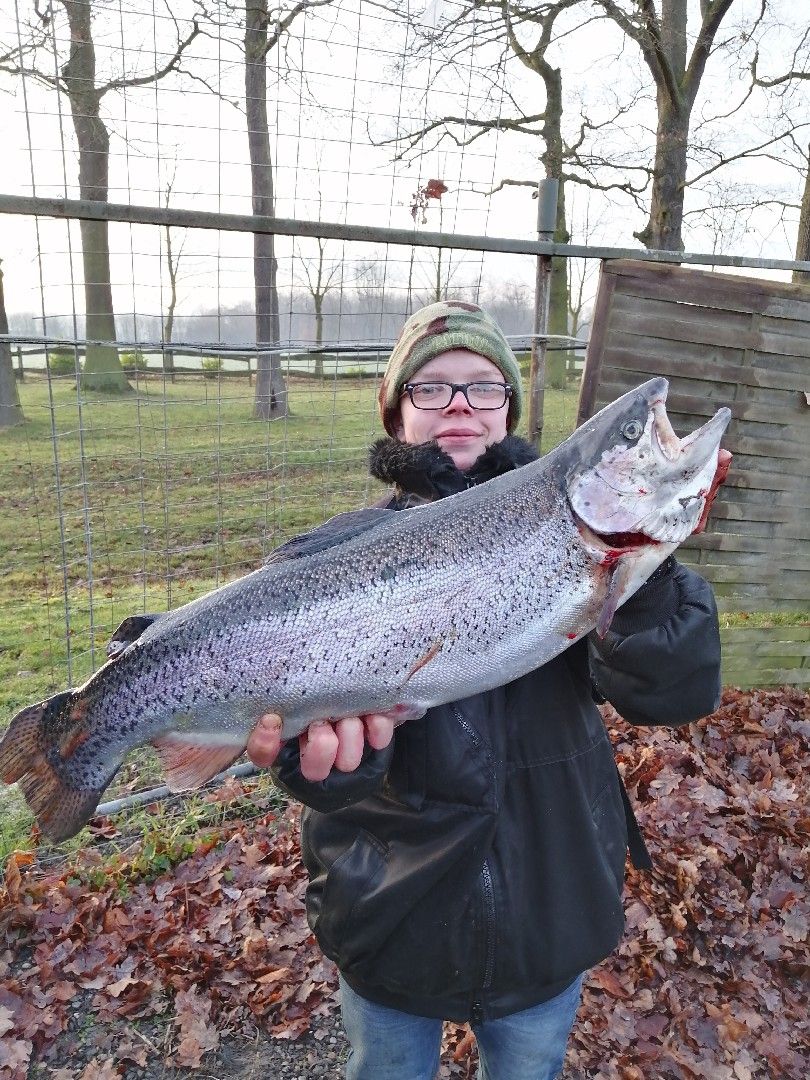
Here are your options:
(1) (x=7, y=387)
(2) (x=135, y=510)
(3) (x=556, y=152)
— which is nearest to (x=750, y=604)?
(2) (x=135, y=510)

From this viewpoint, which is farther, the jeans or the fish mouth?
the jeans

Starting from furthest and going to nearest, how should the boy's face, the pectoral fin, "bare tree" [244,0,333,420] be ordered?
"bare tree" [244,0,333,420] → the boy's face → the pectoral fin

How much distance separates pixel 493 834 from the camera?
1.90 metres

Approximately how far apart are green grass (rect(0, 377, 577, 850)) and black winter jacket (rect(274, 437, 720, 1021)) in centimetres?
268

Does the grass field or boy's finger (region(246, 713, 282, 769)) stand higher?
boy's finger (region(246, 713, 282, 769))

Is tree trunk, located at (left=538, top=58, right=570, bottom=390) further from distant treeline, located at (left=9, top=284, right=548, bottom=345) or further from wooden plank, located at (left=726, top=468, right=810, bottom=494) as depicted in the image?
distant treeline, located at (left=9, top=284, right=548, bottom=345)

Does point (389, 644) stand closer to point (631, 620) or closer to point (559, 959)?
point (631, 620)

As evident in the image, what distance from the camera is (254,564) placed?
7277 millimetres

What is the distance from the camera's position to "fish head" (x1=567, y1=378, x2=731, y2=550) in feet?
6.28

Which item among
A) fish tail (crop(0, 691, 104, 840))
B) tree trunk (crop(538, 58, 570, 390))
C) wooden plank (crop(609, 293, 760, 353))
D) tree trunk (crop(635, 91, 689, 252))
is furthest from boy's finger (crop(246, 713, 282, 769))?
tree trunk (crop(635, 91, 689, 252))

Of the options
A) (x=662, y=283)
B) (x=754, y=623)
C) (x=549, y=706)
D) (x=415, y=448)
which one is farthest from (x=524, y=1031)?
(x=754, y=623)

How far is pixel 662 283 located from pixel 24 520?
7600 millimetres

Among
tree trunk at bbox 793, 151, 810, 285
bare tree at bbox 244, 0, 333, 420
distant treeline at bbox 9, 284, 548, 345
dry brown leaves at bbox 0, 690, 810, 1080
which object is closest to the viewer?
dry brown leaves at bbox 0, 690, 810, 1080

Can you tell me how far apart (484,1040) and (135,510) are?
26.2 ft
